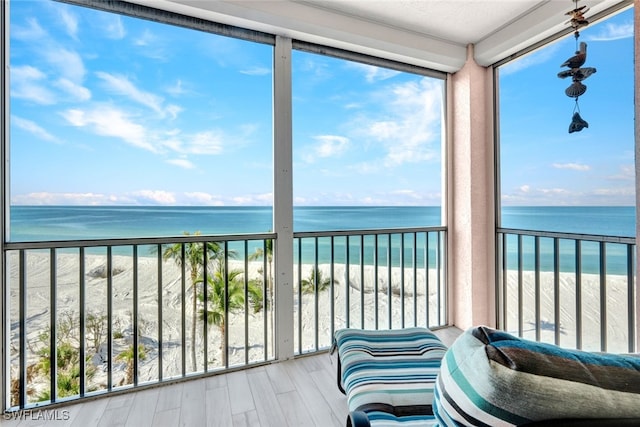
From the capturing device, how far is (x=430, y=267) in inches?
120

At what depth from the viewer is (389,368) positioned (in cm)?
134

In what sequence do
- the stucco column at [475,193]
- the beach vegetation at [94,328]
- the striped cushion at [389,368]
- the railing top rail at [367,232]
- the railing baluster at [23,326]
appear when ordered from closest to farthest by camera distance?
the striped cushion at [389,368] < the railing baluster at [23,326] < the railing top rail at [367,232] < the stucco column at [475,193] < the beach vegetation at [94,328]

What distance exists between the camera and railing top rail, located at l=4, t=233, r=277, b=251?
1635mm

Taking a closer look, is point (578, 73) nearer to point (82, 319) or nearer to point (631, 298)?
point (631, 298)

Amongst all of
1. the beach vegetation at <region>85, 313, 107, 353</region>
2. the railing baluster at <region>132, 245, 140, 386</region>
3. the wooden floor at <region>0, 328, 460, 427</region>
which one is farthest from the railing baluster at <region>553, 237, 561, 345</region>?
the beach vegetation at <region>85, 313, 107, 353</region>

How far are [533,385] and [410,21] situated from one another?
2616 millimetres

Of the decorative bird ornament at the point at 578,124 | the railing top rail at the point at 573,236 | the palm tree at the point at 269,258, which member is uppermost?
the decorative bird ornament at the point at 578,124

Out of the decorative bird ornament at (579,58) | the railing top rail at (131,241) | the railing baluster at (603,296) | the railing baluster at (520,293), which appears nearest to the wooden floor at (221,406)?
the railing top rail at (131,241)

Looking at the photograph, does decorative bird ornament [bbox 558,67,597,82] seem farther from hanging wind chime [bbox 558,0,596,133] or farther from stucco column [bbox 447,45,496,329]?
stucco column [bbox 447,45,496,329]

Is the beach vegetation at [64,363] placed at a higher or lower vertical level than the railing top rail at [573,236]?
lower

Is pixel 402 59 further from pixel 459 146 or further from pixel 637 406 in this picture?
pixel 637 406

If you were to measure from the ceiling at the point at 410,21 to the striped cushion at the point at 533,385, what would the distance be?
2276 mm

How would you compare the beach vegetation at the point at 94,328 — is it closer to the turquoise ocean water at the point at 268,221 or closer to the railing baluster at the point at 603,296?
the turquoise ocean water at the point at 268,221

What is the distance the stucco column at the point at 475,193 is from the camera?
105 inches
